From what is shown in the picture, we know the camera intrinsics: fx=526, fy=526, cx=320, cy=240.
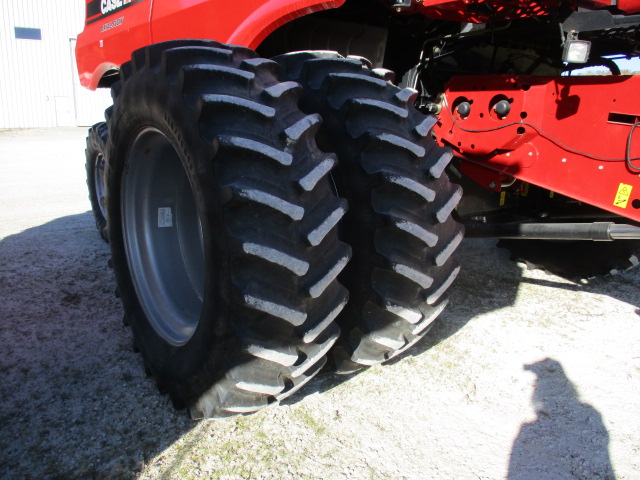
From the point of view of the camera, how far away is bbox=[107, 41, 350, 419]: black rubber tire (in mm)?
1568

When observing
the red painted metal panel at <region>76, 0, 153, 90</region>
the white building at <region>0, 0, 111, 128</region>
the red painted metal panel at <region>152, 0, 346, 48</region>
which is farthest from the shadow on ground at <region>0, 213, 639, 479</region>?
the white building at <region>0, 0, 111, 128</region>

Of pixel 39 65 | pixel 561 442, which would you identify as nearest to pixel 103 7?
pixel 561 442

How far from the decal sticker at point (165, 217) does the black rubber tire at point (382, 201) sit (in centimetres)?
92

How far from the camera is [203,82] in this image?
1675mm

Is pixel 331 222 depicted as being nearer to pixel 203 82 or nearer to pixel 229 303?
pixel 229 303

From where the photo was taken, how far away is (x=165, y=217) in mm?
2525

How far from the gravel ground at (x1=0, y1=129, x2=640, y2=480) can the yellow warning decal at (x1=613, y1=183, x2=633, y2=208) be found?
81cm

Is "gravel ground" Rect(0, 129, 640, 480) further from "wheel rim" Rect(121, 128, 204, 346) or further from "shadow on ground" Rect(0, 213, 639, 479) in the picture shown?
"wheel rim" Rect(121, 128, 204, 346)

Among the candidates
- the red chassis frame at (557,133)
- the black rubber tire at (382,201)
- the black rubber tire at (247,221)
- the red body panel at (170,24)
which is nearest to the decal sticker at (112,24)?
the red body panel at (170,24)

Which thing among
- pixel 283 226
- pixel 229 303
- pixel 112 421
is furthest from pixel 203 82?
pixel 112 421

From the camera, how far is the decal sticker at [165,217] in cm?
251

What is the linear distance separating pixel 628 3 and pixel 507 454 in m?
1.64

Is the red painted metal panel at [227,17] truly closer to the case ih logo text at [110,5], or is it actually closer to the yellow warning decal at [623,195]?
the case ih logo text at [110,5]

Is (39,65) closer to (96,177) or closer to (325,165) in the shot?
(96,177)
